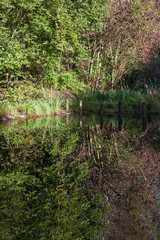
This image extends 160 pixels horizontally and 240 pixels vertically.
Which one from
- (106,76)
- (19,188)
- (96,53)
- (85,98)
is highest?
(96,53)

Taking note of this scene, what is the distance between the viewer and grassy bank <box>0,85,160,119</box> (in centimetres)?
1468

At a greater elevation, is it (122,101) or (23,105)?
(122,101)

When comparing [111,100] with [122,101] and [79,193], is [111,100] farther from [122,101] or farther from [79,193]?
[79,193]

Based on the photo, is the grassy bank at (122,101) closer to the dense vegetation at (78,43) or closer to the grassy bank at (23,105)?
the dense vegetation at (78,43)

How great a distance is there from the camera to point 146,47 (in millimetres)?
22562

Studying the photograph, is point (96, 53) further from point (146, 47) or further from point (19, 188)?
point (19, 188)

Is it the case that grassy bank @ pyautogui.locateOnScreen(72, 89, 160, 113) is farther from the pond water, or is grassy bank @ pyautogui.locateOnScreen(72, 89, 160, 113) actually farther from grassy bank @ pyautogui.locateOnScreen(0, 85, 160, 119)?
the pond water

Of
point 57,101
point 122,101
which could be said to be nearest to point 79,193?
point 57,101

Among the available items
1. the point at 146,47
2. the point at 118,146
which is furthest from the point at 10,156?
the point at 146,47

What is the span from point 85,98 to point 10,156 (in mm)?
14808

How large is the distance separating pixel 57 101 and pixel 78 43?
12.4ft

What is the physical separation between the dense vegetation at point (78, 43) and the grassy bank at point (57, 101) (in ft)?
0.54

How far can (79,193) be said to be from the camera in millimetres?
3320

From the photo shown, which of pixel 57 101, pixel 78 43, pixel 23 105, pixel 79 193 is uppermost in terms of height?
pixel 78 43
